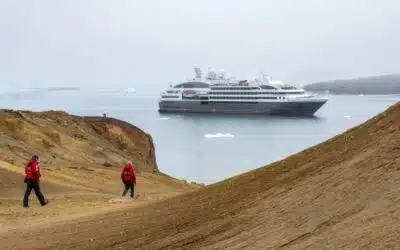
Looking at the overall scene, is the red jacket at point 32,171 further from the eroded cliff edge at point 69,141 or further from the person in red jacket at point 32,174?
the eroded cliff edge at point 69,141

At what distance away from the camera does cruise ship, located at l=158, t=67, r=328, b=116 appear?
10788 cm

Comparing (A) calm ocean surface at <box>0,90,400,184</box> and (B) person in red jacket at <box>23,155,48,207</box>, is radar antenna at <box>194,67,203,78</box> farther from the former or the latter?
(B) person in red jacket at <box>23,155,48,207</box>

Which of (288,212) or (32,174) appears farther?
(32,174)

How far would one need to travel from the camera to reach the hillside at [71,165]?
51.8 ft

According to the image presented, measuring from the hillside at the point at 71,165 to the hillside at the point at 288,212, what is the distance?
2880 mm

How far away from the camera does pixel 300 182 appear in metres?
9.88

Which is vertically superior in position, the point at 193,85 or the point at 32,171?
the point at 193,85

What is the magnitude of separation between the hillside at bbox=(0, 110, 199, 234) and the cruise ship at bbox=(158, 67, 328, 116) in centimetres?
7063

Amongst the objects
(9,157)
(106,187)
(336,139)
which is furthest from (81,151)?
(336,139)

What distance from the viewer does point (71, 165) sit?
82.7 feet

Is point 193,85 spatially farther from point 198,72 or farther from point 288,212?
point 288,212

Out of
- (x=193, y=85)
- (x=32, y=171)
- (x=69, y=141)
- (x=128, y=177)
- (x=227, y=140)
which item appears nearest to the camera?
(x=32, y=171)

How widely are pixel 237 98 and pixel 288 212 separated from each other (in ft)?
348

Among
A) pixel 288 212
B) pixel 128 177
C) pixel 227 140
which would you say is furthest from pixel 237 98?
pixel 288 212
